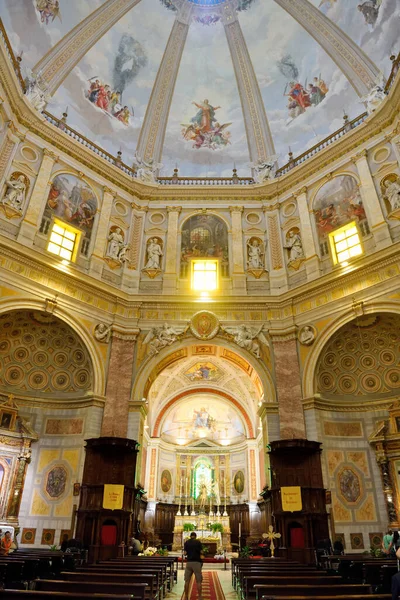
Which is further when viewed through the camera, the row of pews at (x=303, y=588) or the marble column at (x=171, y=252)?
the marble column at (x=171, y=252)

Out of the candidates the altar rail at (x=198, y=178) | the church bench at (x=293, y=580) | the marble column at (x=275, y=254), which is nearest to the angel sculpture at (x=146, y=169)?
the altar rail at (x=198, y=178)

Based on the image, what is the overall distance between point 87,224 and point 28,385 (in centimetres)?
758

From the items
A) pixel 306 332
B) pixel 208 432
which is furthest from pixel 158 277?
pixel 208 432

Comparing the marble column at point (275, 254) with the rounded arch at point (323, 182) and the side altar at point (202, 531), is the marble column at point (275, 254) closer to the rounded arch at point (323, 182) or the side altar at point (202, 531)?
the rounded arch at point (323, 182)

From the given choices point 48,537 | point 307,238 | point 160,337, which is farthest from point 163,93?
point 48,537

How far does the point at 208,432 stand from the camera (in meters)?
28.7

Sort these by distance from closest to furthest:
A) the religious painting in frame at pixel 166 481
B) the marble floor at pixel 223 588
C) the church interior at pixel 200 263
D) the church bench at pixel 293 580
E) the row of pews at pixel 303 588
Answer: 1. the row of pews at pixel 303 588
2. the church bench at pixel 293 580
3. the marble floor at pixel 223 588
4. the church interior at pixel 200 263
5. the religious painting in frame at pixel 166 481

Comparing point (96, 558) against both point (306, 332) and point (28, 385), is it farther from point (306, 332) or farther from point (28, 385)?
point (306, 332)

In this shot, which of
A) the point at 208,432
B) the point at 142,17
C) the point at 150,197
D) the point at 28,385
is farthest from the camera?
the point at 208,432

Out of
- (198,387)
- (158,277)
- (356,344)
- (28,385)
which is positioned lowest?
(28,385)

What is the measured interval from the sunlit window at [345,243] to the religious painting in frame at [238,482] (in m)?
15.9

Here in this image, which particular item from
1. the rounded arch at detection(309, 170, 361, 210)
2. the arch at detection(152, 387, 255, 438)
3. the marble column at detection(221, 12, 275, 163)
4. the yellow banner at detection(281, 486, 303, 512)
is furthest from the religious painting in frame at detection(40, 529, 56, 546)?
the marble column at detection(221, 12, 275, 163)

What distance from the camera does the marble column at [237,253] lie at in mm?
19556

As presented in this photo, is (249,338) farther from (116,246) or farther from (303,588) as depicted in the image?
(303,588)
